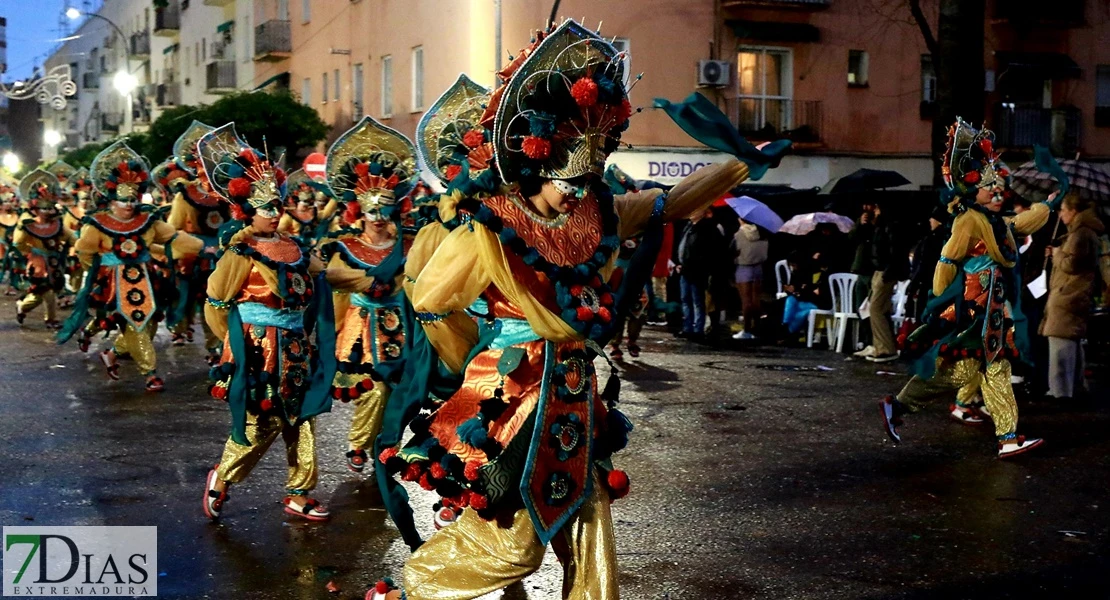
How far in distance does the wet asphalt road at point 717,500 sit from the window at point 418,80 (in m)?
18.9

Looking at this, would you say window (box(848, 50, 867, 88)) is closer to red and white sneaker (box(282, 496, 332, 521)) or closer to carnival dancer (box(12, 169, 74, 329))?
carnival dancer (box(12, 169, 74, 329))

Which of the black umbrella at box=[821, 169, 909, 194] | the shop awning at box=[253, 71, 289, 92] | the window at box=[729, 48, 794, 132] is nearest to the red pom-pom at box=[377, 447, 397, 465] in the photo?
the black umbrella at box=[821, 169, 909, 194]

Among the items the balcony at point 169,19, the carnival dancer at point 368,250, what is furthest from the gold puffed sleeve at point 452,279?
the balcony at point 169,19

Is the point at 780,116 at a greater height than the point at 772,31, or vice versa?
the point at 772,31

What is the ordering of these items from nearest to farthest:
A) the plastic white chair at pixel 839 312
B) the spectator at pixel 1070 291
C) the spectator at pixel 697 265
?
the spectator at pixel 1070 291, the plastic white chair at pixel 839 312, the spectator at pixel 697 265

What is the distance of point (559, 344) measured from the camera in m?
4.64

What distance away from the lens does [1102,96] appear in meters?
32.2

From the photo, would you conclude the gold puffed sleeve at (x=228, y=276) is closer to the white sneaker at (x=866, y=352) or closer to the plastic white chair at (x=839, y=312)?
the white sneaker at (x=866, y=352)

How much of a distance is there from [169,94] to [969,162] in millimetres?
52263

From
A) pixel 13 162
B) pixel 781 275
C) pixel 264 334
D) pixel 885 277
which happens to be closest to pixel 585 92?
pixel 264 334

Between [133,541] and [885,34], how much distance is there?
25.9m

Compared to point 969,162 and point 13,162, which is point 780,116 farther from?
point 13,162

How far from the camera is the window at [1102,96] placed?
31.9 m

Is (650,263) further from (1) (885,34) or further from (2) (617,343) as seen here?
(1) (885,34)
